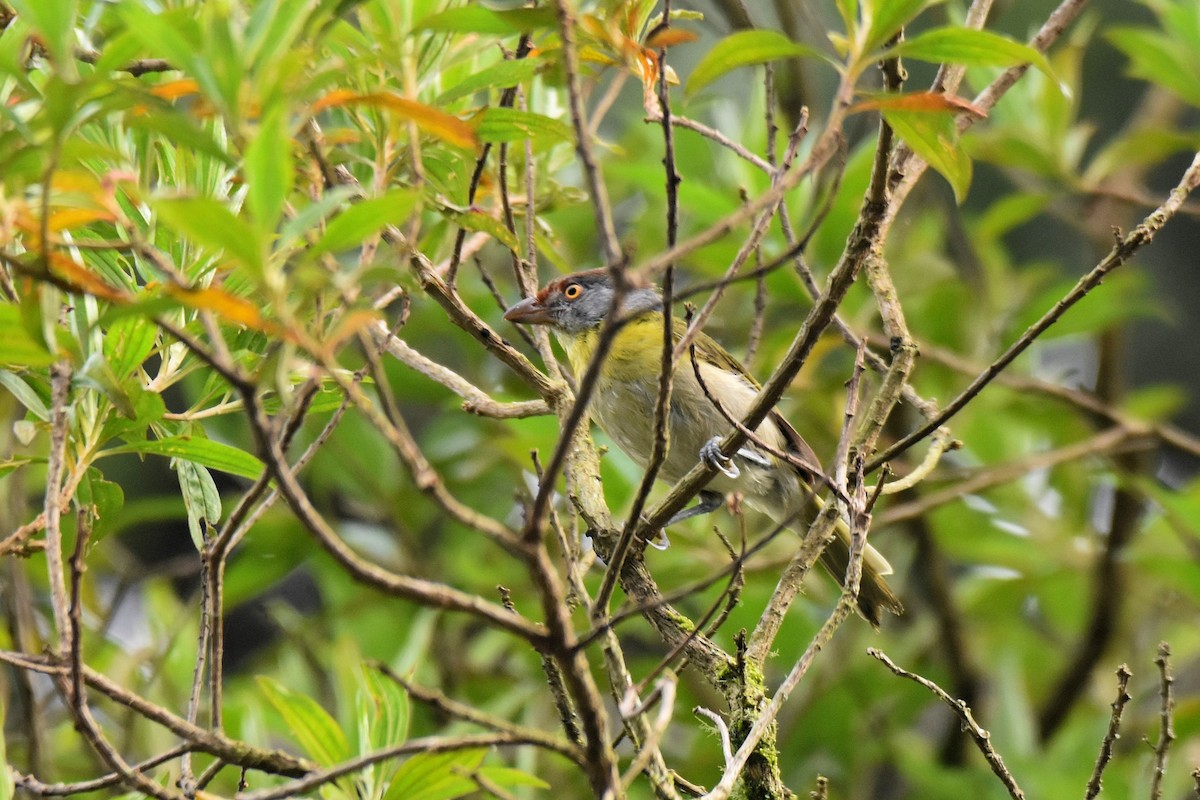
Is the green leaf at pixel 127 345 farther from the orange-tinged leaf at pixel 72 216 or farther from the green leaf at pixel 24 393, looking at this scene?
the orange-tinged leaf at pixel 72 216

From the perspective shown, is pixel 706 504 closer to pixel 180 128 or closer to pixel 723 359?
pixel 723 359

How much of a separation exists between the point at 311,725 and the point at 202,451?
52 centimetres

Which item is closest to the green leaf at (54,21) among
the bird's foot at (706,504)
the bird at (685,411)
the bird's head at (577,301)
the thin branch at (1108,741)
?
the thin branch at (1108,741)

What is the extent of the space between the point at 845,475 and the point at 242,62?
1350 millimetres

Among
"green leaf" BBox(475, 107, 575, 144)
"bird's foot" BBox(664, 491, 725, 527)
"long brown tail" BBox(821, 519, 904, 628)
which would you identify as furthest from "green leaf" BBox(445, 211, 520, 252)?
"bird's foot" BBox(664, 491, 725, 527)

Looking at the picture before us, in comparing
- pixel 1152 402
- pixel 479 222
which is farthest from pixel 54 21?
pixel 1152 402

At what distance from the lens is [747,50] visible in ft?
6.23

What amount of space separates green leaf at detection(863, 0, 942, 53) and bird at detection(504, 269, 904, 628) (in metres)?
1.89

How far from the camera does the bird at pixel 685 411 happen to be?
13.3 ft

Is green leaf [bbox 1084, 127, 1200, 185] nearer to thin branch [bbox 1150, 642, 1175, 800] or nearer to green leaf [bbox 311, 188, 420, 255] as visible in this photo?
thin branch [bbox 1150, 642, 1175, 800]

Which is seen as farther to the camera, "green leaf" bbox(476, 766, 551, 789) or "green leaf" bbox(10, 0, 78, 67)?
"green leaf" bbox(476, 766, 551, 789)

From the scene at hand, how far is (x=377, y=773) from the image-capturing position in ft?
7.63

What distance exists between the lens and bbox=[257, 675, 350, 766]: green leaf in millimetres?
2152

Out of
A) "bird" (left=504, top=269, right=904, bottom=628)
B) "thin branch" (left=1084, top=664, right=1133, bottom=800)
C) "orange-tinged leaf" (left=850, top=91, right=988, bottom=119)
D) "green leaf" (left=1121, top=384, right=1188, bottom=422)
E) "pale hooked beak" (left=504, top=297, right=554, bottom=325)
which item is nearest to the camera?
"orange-tinged leaf" (left=850, top=91, right=988, bottom=119)
